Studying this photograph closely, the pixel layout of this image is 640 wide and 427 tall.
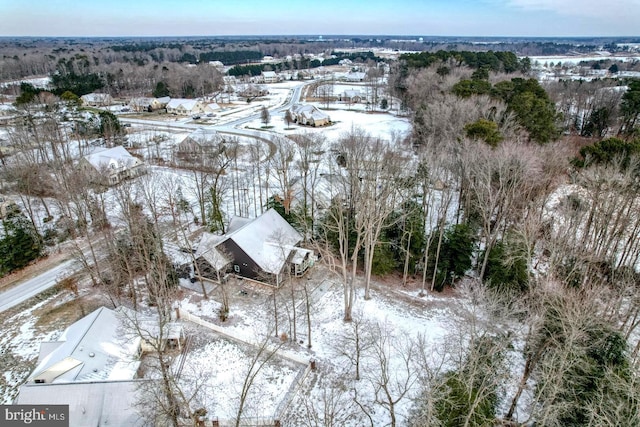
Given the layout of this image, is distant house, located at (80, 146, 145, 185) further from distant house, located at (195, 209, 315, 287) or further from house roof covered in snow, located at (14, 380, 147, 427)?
house roof covered in snow, located at (14, 380, 147, 427)

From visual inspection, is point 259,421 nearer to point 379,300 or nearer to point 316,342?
point 316,342

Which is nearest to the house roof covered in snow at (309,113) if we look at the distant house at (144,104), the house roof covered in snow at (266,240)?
the distant house at (144,104)

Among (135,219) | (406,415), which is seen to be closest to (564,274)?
(406,415)

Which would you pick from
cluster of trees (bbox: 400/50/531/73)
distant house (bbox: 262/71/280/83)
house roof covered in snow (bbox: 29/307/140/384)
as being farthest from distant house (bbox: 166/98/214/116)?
house roof covered in snow (bbox: 29/307/140/384)

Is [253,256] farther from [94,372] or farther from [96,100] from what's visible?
[96,100]

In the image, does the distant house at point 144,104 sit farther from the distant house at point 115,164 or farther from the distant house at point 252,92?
the distant house at point 115,164

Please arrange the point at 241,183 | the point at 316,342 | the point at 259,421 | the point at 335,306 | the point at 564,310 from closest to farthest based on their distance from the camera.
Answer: the point at 564,310
the point at 259,421
the point at 316,342
the point at 335,306
the point at 241,183
